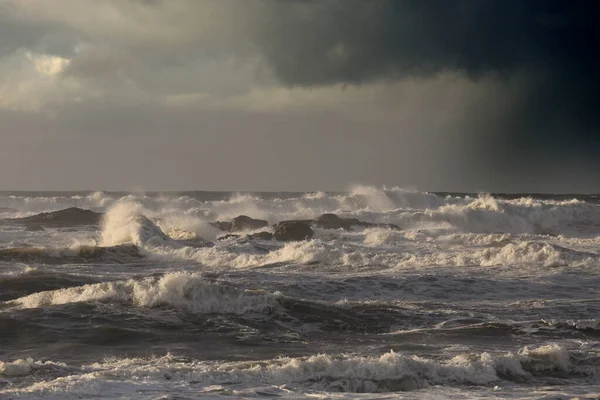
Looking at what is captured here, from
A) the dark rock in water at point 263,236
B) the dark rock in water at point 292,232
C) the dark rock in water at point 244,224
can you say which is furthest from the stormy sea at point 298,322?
the dark rock in water at point 244,224

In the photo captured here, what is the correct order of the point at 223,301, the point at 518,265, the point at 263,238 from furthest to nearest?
the point at 263,238 < the point at 518,265 < the point at 223,301

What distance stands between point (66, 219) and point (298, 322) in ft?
153

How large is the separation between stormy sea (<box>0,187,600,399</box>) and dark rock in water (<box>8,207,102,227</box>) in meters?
23.6

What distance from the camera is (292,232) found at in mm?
41719

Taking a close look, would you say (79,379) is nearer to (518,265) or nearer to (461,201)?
(518,265)

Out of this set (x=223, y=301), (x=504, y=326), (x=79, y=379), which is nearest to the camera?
(x=79, y=379)

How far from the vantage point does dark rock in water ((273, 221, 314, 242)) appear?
40812 mm

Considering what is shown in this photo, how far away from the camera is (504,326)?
17000mm

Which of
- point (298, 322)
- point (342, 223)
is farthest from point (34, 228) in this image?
point (298, 322)

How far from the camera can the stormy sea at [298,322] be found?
38.9 feet

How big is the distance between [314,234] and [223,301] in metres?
24.7

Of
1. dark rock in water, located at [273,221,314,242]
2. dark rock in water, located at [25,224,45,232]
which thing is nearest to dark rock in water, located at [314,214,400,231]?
dark rock in water, located at [273,221,314,242]

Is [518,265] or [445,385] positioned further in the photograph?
[518,265]

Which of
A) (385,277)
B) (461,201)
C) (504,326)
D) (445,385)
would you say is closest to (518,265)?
(385,277)
